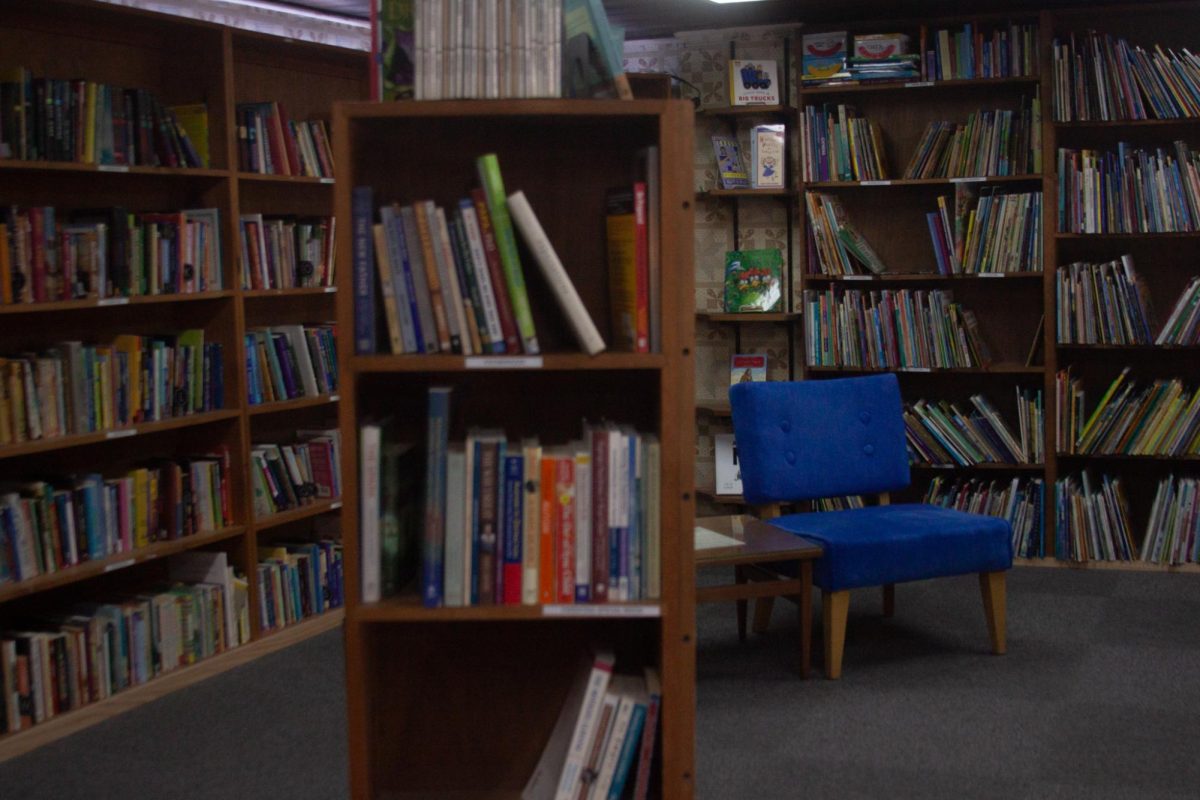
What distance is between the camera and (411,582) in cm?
216

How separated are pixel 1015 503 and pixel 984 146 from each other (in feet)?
5.21

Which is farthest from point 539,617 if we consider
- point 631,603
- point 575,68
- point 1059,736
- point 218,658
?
point 218,658

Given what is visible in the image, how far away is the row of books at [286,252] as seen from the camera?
4.71 metres

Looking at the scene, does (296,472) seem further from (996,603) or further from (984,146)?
(984,146)

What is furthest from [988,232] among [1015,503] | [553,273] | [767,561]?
[553,273]

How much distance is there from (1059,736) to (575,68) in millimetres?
2585

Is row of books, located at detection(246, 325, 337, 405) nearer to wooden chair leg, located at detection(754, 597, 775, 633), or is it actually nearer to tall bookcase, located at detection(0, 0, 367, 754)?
tall bookcase, located at detection(0, 0, 367, 754)

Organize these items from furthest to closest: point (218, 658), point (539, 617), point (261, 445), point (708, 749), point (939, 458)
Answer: point (939, 458) < point (261, 445) < point (218, 658) < point (708, 749) < point (539, 617)

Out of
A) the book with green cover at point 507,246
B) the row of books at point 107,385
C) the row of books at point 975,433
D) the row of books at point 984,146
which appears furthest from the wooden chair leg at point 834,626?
the book with green cover at point 507,246

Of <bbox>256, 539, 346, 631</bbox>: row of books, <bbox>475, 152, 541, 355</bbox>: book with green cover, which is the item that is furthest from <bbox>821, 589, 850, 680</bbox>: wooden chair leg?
<bbox>475, 152, 541, 355</bbox>: book with green cover

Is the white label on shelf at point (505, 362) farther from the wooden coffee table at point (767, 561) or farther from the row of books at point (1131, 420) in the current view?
the row of books at point (1131, 420)

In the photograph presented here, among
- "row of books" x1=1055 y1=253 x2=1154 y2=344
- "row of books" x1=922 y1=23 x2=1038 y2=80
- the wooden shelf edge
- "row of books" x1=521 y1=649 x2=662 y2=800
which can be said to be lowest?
"row of books" x1=521 y1=649 x2=662 y2=800

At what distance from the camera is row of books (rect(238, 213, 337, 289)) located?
4.71 m

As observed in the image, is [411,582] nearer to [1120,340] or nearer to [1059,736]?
[1059,736]
